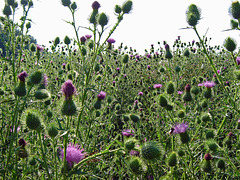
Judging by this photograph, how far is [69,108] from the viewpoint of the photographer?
5.70 feet

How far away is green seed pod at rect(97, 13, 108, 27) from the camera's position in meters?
2.44

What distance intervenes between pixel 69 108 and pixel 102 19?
44.2 inches

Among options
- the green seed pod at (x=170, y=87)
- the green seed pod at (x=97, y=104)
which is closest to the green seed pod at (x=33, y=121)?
the green seed pod at (x=97, y=104)

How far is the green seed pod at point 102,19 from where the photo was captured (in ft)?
8.00

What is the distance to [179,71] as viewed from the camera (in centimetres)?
363

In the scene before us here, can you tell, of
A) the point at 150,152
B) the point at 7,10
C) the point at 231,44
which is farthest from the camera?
the point at 7,10

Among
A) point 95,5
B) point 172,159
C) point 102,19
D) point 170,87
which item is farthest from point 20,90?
point 170,87

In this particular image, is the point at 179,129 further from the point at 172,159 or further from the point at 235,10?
the point at 235,10

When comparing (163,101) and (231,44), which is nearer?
(231,44)

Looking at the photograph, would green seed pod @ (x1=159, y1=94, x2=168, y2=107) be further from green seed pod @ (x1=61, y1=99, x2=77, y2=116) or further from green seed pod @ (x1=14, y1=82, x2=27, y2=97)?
green seed pod @ (x1=14, y1=82, x2=27, y2=97)

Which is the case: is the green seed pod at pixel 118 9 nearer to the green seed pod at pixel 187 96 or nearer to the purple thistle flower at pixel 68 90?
the purple thistle flower at pixel 68 90

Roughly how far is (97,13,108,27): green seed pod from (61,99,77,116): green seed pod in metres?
1.01

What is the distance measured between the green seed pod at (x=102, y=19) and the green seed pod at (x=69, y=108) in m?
1.01

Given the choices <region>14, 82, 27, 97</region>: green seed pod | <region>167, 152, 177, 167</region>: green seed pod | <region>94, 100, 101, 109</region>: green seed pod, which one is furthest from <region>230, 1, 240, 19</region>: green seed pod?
<region>14, 82, 27, 97</region>: green seed pod
